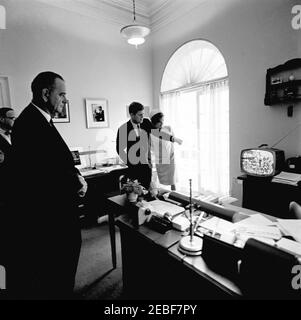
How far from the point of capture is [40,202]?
1.37 metres

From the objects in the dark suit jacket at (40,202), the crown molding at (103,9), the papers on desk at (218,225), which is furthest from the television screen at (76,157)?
the papers on desk at (218,225)

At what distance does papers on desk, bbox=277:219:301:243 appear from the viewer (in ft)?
4.09

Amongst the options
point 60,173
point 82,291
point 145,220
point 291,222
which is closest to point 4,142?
point 60,173

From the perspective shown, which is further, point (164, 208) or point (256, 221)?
point (164, 208)

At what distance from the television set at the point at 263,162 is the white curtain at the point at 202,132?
109 cm

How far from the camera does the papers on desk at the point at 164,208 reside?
165cm

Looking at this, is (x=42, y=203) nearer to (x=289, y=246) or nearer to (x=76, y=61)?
(x=289, y=246)

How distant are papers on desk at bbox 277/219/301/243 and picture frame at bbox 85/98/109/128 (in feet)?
11.2

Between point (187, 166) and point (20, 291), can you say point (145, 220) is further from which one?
point (187, 166)

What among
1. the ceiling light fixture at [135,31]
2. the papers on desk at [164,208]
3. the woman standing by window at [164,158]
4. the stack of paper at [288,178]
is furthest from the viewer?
the woman standing by window at [164,158]

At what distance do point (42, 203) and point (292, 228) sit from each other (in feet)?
5.10

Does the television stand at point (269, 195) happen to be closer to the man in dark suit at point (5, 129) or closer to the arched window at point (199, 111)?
the arched window at point (199, 111)

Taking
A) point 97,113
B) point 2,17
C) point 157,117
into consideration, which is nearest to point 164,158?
point 157,117
